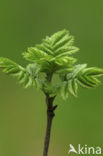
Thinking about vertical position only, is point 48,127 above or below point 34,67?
below

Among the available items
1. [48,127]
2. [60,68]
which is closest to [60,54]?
[60,68]

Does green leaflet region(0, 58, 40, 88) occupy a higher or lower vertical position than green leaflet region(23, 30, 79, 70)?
lower

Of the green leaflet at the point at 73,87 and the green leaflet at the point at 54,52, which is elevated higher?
the green leaflet at the point at 54,52

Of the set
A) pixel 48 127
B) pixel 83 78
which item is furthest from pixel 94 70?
pixel 48 127

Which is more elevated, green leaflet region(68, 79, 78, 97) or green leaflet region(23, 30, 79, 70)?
green leaflet region(23, 30, 79, 70)

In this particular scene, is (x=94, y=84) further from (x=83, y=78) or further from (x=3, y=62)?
(x=3, y=62)

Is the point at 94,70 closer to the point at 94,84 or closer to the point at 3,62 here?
the point at 94,84
